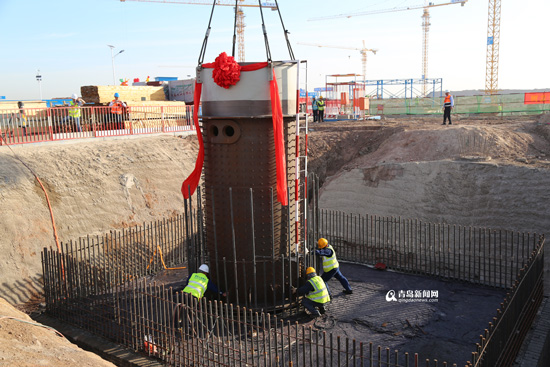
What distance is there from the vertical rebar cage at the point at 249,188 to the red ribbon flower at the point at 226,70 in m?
0.16

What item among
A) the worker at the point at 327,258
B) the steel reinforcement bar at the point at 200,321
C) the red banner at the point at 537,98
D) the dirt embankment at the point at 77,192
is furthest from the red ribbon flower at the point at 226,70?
the red banner at the point at 537,98

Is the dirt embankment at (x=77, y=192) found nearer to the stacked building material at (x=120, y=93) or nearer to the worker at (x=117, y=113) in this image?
the worker at (x=117, y=113)

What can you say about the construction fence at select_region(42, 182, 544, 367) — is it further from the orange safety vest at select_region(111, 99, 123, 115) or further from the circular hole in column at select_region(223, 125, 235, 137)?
the orange safety vest at select_region(111, 99, 123, 115)

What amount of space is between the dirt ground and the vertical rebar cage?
180 inches

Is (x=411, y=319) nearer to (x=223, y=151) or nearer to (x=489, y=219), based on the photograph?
(x=223, y=151)

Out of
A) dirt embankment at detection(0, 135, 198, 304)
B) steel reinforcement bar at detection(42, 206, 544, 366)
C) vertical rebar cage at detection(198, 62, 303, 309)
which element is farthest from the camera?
dirt embankment at detection(0, 135, 198, 304)

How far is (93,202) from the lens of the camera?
16.4 metres

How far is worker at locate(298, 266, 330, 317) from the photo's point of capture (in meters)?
10.2

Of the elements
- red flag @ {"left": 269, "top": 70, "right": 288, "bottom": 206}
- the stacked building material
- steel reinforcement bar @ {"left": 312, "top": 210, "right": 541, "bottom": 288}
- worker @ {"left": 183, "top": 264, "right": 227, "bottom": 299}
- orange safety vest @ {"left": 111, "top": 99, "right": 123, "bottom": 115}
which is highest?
the stacked building material

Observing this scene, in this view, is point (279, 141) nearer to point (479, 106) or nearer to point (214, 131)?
point (214, 131)

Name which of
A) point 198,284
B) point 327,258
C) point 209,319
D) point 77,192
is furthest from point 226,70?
point 77,192

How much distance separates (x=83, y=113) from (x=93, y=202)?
5241mm

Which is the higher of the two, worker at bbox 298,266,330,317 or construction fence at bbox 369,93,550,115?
construction fence at bbox 369,93,550,115

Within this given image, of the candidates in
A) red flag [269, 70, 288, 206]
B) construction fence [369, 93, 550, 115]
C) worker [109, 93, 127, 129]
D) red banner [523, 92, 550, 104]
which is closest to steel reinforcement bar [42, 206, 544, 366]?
red flag [269, 70, 288, 206]
